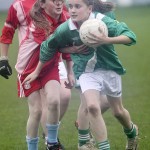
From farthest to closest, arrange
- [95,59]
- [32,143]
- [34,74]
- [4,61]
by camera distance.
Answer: [4,61] < [32,143] < [34,74] < [95,59]

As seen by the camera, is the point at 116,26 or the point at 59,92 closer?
the point at 116,26

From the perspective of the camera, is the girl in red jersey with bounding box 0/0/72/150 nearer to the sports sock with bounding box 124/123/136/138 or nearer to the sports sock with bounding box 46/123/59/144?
the sports sock with bounding box 46/123/59/144

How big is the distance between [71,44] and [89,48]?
0.29m

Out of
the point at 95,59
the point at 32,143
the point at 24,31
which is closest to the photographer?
the point at 95,59

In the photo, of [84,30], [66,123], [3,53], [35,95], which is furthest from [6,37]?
[66,123]

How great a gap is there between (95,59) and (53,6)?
3.07 ft

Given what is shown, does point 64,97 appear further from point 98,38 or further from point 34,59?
Answer: point 98,38

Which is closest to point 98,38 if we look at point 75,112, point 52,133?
point 52,133

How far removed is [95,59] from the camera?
9055 mm

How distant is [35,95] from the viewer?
31.6ft

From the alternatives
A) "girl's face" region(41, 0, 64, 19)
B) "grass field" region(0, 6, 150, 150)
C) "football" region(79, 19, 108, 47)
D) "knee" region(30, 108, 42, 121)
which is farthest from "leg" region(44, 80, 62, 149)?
"football" region(79, 19, 108, 47)

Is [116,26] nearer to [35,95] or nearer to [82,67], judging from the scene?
[82,67]

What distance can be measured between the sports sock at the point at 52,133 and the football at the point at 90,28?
1.33 meters

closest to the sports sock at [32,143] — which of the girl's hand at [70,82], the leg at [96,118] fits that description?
the girl's hand at [70,82]
